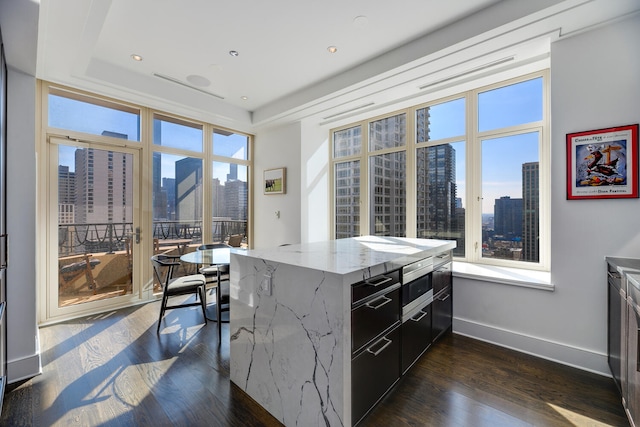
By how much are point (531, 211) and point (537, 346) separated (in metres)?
1.36

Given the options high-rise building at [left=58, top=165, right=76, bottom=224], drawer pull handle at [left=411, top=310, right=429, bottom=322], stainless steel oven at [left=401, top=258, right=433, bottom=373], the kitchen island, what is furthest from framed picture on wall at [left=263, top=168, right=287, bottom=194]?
drawer pull handle at [left=411, top=310, right=429, bottom=322]


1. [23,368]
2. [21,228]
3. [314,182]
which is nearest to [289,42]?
[314,182]

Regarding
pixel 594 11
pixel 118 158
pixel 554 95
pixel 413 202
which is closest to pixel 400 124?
pixel 413 202

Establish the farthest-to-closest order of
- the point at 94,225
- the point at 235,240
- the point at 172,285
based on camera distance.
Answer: the point at 235,240 → the point at 94,225 → the point at 172,285

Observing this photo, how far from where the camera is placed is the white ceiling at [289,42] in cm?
233

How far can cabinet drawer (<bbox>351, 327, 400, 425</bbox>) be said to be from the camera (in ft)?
5.14

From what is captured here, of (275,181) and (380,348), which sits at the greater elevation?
(275,181)

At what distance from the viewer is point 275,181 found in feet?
16.3

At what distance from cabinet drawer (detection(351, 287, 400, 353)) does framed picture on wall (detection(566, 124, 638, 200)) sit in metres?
1.85

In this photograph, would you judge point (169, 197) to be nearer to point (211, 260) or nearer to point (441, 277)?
point (211, 260)

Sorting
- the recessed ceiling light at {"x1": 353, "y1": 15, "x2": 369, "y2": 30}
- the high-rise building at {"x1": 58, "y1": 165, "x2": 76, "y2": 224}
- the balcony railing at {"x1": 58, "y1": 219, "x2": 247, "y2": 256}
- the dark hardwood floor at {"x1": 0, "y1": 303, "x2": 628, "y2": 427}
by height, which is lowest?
the dark hardwood floor at {"x1": 0, "y1": 303, "x2": 628, "y2": 427}

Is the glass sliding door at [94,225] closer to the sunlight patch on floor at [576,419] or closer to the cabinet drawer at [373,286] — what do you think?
the cabinet drawer at [373,286]

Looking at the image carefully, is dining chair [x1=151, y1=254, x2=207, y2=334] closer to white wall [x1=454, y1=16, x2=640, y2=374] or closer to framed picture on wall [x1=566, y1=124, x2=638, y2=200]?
white wall [x1=454, y1=16, x2=640, y2=374]

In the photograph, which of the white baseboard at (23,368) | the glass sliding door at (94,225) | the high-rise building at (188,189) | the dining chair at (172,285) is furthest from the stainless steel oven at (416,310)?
the glass sliding door at (94,225)
